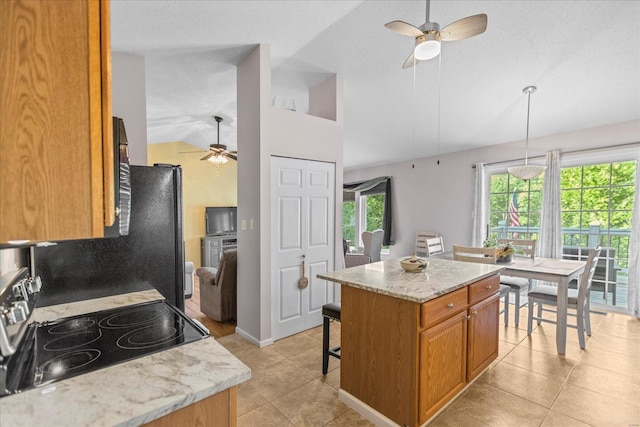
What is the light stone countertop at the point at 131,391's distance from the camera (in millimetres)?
669

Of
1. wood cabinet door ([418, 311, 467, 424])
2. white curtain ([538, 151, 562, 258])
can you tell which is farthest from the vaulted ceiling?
wood cabinet door ([418, 311, 467, 424])

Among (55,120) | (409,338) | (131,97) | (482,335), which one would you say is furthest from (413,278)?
(131,97)

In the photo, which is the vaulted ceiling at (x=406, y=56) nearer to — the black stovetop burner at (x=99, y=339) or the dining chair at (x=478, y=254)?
the dining chair at (x=478, y=254)

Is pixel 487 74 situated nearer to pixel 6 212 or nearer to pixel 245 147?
pixel 245 147

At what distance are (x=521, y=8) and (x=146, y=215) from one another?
3166 millimetres

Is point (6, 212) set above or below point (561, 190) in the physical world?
below

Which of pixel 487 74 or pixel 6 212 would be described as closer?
pixel 6 212

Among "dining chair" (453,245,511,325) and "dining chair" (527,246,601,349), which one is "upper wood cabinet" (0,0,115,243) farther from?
"dining chair" (527,246,601,349)

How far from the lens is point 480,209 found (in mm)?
4961

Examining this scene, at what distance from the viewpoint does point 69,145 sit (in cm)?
61

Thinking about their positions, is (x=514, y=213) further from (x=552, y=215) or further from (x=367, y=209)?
(x=367, y=209)

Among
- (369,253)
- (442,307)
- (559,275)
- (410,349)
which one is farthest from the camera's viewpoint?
(369,253)

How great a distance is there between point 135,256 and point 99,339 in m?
0.83

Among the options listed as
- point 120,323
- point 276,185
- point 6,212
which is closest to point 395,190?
point 276,185
